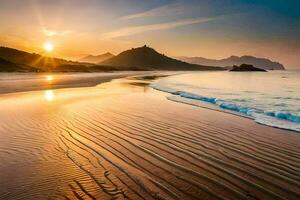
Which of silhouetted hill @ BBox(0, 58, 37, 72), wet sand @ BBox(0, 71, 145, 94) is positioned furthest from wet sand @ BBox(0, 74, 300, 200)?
silhouetted hill @ BBox(0, 58, 37, 72)

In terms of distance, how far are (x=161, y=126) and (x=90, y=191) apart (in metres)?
6.30

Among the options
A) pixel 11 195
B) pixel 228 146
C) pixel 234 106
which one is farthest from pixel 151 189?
pixel 234 106

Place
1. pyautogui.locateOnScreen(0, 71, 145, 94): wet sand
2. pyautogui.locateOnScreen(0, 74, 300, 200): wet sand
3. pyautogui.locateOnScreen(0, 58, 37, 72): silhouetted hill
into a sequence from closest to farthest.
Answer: pyautogui.locateOnScreen(0, 74, 300, 200): wet sand → pyautogui.locateOnScreen(0, 71, 145, 94): wet sand → pyautogui.locateOnScreen(0, 58, 37, 72): silhouetted hill

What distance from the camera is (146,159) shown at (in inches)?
277

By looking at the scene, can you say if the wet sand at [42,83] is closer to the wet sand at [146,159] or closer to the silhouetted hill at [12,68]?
the wet sand at [146,159]

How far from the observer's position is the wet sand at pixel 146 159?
520 centimetres

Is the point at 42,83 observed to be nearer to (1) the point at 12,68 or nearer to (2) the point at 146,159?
(2) the point at 146,159

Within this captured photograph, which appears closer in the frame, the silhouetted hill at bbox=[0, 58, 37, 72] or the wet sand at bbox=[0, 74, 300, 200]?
the wet sand at bbox=[0, 74, 300, 200]

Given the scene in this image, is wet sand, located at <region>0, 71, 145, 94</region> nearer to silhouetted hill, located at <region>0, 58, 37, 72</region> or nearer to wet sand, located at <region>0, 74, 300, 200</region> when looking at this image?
wet sand, located at <region>0, 74, 300, 200</region>

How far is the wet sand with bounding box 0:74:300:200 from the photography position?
5195 millimetres

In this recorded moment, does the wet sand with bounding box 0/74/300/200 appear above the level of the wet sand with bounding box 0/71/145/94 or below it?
above

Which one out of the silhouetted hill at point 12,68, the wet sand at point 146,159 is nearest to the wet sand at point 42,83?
the wet sand at point 146,159

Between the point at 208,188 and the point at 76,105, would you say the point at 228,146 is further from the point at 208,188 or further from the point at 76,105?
the point at 76,105

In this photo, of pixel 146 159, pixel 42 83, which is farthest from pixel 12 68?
pixel 146 159
